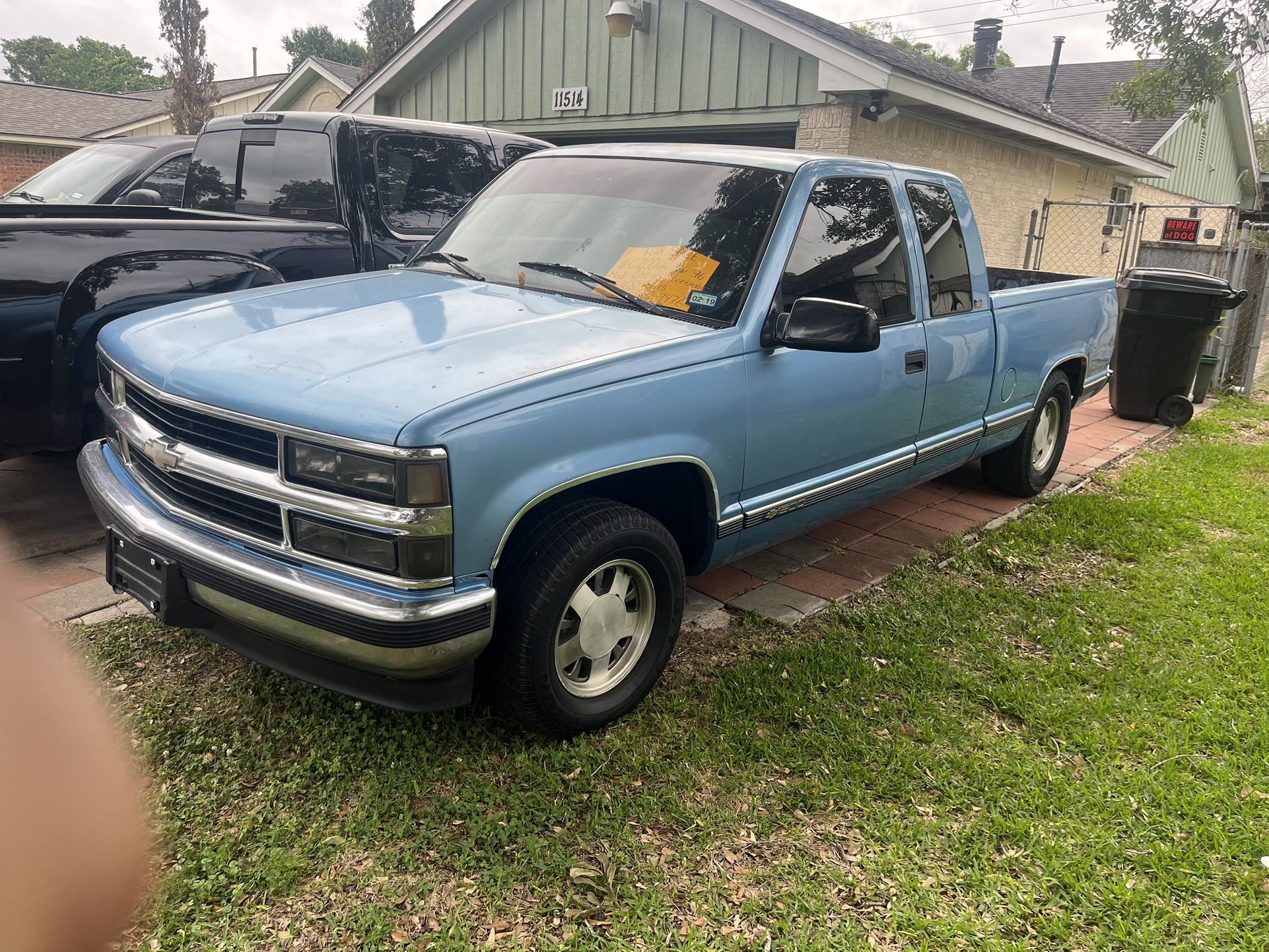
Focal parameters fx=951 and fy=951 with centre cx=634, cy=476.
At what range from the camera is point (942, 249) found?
453cm

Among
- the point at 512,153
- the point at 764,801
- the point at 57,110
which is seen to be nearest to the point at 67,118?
the point at 57,110

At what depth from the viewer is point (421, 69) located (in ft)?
44.2

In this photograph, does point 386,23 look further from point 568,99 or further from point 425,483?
point 425,483

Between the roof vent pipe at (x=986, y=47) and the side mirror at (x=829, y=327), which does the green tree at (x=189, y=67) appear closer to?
the roof vent pipe at (x=986, y=47)

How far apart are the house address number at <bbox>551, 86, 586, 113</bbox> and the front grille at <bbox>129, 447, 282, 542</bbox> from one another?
31.9 feet

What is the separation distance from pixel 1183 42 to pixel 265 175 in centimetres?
1682

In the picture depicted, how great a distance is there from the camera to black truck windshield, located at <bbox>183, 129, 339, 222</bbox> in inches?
218

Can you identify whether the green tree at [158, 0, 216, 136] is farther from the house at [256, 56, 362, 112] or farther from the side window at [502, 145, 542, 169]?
the side window at [502, 145, 542, 169]

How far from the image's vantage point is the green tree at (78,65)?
7638 centimetres

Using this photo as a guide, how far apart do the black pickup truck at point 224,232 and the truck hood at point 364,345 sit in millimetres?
709

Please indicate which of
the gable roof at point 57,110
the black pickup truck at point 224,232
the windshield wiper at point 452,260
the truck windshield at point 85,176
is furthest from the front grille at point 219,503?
the gable roof at point 57,110

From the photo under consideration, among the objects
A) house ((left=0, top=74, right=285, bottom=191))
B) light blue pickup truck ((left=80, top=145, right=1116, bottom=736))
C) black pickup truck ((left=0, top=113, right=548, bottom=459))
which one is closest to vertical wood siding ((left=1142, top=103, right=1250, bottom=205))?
black pickup truck ((left=0, top=113, right=548, bottom=459))

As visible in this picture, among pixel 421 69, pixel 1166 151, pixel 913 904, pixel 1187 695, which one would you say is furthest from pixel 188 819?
pixel 1166 151

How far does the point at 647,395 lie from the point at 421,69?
12.3 meters
